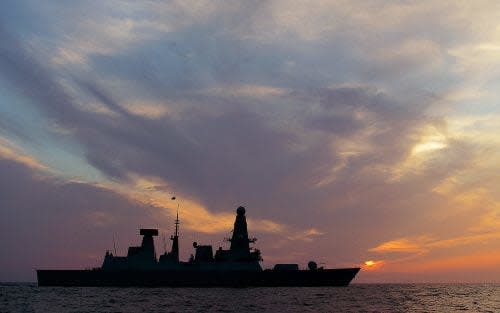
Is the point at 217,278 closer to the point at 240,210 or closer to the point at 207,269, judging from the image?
the point at 207,269

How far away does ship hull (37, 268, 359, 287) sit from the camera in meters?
84.5

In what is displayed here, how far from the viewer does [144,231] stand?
3482 inches

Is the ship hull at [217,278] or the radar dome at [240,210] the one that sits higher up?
the radar dome at [240,210]

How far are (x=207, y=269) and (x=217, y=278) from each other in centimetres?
244

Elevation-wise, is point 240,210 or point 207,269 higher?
point 240,210

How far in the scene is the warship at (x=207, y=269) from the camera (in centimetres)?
8475

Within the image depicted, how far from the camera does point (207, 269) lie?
85062mm

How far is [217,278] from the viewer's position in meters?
84.6

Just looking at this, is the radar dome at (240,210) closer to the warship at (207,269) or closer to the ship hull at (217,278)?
the warship at (207,269)

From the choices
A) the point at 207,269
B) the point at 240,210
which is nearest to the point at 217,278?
the point at 207,269

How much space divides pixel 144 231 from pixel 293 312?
170 feet

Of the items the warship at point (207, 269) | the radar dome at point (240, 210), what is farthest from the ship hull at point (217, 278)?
the radar dome at point (240, 210)

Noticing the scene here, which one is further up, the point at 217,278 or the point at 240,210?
the point at 240,210

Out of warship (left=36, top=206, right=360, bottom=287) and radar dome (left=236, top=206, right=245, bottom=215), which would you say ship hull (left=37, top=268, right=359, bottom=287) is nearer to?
warship (left=36, top=206, right=360, bottom=287)
